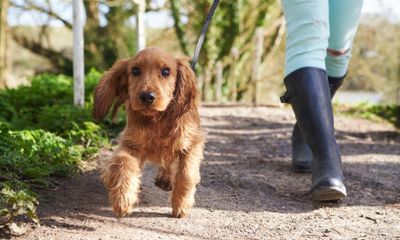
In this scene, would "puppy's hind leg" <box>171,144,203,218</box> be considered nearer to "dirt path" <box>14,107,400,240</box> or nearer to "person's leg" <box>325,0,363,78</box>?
"dirt path" <box>14,107,400,240</box>

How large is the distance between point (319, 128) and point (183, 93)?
0.75 metres

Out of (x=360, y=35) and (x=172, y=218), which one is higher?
(x=360, y=35)

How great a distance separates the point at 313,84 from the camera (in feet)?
9.78

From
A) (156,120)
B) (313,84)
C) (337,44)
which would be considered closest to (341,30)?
(337,44)

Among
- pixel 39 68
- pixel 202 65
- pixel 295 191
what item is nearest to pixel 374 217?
pixel 295 191

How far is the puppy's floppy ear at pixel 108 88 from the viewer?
281 cm

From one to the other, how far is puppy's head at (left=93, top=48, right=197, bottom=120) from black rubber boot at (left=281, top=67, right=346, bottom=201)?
620mm

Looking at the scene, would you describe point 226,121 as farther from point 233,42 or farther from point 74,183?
point 233,42

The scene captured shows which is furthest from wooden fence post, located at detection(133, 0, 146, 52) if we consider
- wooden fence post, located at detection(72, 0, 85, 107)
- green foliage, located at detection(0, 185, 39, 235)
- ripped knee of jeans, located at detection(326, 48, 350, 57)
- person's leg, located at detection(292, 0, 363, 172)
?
green foliage, located at detection(0, 185, 39, 235)

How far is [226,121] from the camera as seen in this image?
21.8 ft

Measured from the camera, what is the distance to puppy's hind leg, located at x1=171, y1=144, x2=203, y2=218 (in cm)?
255

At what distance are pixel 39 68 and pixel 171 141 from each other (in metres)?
15.4

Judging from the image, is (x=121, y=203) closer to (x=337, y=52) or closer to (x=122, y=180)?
(x=122, y=180)

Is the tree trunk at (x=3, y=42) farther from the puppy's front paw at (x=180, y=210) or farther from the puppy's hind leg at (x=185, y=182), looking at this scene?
the puppy's front paw at (x=180, y=210)
